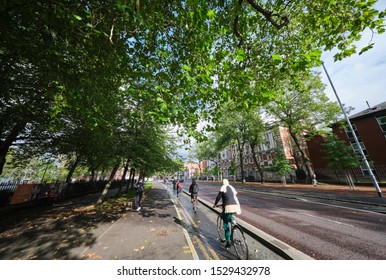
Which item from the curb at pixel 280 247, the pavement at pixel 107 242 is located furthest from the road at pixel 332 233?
the pavement at pixel 107 242

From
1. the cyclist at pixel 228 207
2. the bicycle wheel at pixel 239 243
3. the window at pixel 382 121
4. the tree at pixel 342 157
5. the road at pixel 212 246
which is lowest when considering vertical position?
the road at pixel 212 246

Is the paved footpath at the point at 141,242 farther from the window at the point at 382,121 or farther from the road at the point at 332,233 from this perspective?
the window at the point at 382,121

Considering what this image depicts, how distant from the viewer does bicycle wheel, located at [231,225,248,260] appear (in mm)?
4520

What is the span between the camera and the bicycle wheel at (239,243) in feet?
14.8

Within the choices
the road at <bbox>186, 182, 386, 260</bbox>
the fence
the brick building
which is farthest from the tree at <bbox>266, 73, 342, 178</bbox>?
the fence

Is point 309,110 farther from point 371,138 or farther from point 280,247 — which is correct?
point 280,247

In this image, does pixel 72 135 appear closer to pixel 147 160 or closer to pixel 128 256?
pixel 147 160

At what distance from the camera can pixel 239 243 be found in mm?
4750

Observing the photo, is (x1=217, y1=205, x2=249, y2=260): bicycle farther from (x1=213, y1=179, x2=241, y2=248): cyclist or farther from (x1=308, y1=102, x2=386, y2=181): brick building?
(x1=308, y1=102, x2=386, y2=181): brick building

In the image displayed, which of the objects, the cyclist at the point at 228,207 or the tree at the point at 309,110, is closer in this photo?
the cyclist at the point at 228,207

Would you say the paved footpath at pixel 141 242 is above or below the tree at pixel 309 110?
below

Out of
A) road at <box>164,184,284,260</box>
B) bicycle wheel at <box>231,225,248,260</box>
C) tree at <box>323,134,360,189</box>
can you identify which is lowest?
road at <box>164,184,284,260</box>

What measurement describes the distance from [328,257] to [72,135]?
51.1 feet
